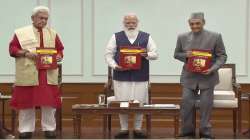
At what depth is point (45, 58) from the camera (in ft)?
21.7

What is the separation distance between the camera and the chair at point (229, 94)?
703 centimetres

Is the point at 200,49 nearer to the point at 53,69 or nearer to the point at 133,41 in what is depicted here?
the point at 133,41

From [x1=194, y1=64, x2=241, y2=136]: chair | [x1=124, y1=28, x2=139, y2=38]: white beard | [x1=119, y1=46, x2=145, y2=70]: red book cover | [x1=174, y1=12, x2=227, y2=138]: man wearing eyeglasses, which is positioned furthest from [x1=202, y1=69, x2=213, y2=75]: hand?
[x1=124, y1=28, x2=139, y2=38]: white beard

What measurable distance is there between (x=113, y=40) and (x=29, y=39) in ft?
3.35

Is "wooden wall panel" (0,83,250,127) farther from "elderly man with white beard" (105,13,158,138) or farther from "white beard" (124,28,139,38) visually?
"white beard" (124,28,139,38)

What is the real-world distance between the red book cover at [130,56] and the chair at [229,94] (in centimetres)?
88

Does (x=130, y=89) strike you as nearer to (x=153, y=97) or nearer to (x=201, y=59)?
(x=201, y=59)

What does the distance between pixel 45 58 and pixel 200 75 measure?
1.78 m

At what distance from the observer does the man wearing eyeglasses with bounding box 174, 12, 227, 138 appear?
22.1 feet

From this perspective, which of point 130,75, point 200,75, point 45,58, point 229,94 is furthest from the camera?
point 229,94

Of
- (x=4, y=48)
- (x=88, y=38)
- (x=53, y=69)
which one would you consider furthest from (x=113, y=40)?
(x=4, y=48)

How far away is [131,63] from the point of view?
6859 mm

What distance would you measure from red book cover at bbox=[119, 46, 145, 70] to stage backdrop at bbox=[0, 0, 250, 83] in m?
1.48

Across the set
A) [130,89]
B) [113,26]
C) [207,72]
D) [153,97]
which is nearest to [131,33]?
[130,89]
